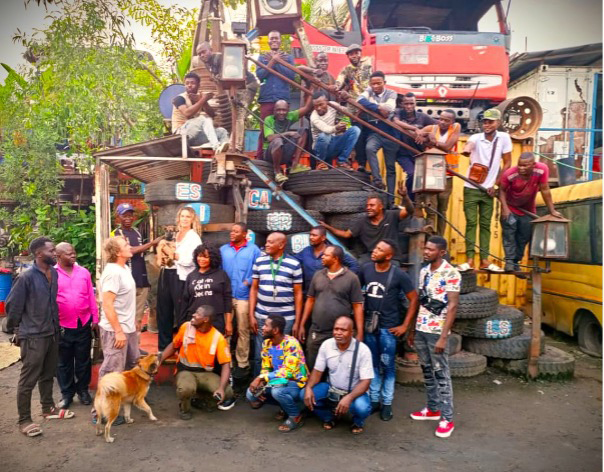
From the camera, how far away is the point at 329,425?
4508 millimetres

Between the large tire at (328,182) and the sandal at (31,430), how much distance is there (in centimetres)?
431

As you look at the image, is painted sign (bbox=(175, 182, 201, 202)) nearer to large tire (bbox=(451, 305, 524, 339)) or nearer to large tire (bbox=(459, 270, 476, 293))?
large tire (bbox=(459, 270, 476, 293))

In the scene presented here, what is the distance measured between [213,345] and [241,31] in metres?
8.06

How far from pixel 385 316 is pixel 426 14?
7507 millimetres

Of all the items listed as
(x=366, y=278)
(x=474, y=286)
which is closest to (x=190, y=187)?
(x=366, y=278)

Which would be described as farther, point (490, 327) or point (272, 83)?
point (272, 83)

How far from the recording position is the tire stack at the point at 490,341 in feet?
19.3

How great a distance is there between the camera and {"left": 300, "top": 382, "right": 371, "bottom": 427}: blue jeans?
14.1 ft

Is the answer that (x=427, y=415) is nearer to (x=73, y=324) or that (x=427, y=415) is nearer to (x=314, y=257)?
(x=314, y=257)

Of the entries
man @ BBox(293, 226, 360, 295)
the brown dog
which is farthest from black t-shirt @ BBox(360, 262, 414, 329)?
the brown dog

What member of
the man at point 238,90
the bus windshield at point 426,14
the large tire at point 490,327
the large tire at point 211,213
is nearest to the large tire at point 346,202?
the large tire at point 211,213

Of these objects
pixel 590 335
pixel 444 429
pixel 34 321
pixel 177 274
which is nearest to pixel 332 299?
pixel 444 429

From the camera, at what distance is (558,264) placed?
25.0 feet

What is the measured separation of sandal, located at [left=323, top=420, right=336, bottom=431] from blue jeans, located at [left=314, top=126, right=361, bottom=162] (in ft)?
13.4
